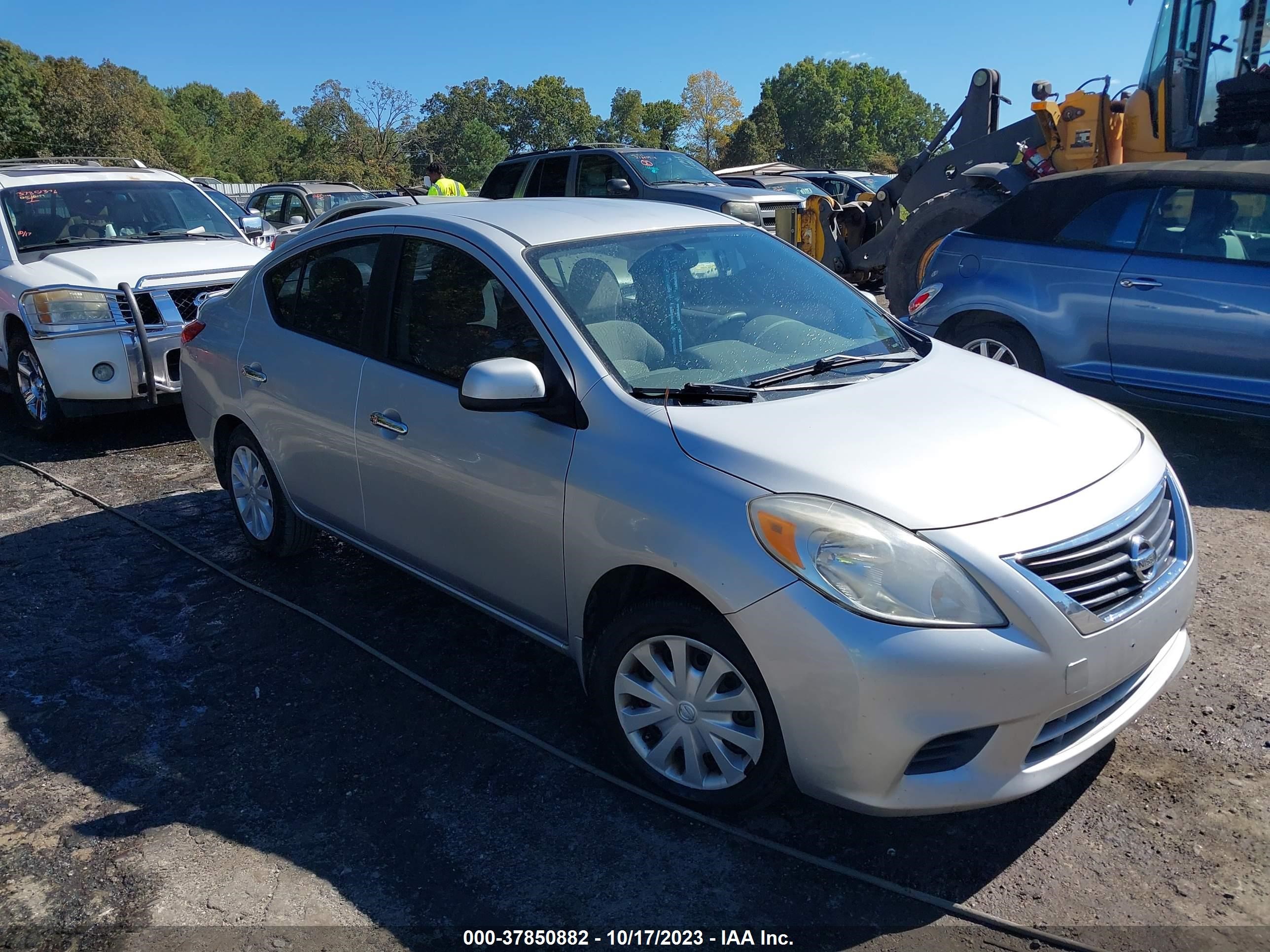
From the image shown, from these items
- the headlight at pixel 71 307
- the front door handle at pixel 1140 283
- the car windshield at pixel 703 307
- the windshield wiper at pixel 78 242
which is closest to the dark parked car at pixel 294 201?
the windshield wiper at pixel 78 242

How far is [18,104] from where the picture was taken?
50781mm

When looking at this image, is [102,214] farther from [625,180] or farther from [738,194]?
[738,194]

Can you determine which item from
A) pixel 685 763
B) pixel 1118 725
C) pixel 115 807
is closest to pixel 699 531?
pixel 685 763

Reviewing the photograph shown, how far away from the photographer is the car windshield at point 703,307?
11.3 ft

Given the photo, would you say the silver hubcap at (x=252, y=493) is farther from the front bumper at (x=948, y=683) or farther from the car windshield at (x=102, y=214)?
the car windshield at (x=102, y=214)

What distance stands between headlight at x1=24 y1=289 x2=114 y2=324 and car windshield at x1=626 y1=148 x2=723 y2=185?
711 centimetres

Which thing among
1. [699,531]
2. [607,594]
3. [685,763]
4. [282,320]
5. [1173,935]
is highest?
[282,320]

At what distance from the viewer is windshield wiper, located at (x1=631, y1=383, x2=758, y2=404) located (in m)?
3.22

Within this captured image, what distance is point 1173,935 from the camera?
257 cm

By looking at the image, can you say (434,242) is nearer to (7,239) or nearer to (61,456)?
(61,456)

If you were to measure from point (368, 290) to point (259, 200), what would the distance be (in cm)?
1460

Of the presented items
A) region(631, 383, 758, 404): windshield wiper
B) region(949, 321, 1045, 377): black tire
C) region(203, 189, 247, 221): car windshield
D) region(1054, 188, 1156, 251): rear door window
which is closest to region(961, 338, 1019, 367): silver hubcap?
region(949, 321, 1045, 377): black tire

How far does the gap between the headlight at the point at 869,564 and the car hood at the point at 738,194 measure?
9.83 m

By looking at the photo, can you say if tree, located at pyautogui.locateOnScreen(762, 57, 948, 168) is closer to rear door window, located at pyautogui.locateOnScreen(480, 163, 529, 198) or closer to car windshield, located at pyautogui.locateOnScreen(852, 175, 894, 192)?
car windshield, located at pyautogui.locateOnScreen(852, 175, 894, 192)
